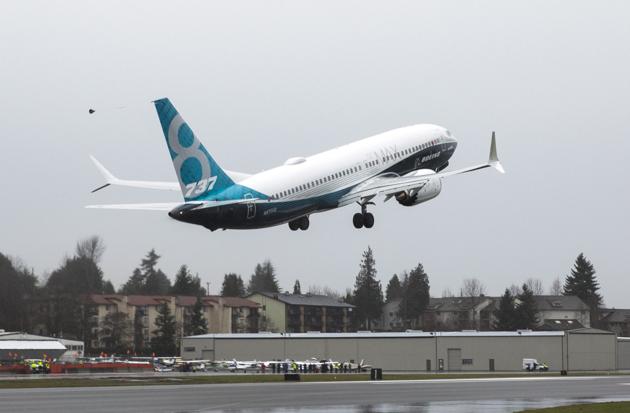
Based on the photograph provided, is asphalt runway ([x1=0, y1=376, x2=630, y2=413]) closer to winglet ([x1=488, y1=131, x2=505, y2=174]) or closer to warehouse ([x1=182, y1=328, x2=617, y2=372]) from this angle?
winglet ([x1=488, y1=131, x2=505, y2=174])

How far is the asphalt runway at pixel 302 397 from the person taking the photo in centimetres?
5959

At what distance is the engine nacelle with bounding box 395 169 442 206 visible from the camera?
76438mm

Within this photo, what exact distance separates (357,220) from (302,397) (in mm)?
12530

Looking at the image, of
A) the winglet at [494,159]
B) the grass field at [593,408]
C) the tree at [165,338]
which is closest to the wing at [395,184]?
the winglet at [494,159]

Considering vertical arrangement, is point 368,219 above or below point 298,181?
below

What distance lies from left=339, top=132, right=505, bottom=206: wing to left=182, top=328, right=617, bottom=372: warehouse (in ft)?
265

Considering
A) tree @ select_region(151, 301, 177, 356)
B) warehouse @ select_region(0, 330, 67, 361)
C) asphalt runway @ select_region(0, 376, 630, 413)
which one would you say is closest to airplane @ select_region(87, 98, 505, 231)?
asphalt runway @ select_region(0, 376, 630, 413)

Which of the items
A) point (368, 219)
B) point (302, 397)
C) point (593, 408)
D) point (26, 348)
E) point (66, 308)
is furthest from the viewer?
point (66, 308)

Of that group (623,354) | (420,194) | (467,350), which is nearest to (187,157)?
(420,194)

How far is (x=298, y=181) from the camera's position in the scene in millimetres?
71250

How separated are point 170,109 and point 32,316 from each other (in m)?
114

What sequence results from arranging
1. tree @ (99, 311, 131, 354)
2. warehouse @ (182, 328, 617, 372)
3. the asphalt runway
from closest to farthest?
the asphalt runway, warehouse @ (182, 328, 617, 372), tree @ (99, 311, 131, 354)

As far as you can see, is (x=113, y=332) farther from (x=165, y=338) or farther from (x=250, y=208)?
(x=250, y=208)

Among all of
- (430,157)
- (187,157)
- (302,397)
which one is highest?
(430,157)
